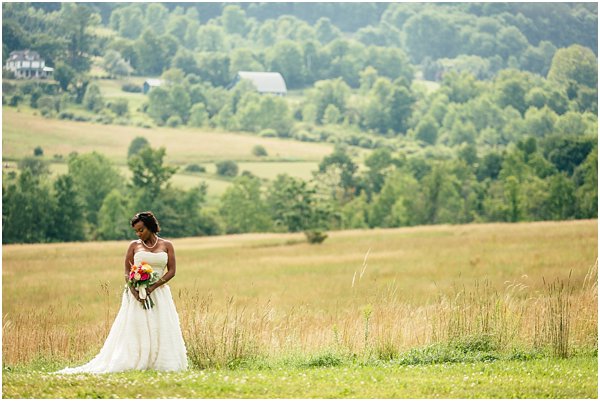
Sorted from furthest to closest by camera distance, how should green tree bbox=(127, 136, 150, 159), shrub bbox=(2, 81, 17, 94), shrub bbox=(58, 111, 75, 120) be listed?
shrub bbox=(58, 111, 75, 120)
shrub bbox=(2, 81, 17, 94)
green tree bbox=(127, 136, 150, 159)

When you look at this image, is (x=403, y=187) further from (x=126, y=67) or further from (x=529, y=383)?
(x=529, y=383)

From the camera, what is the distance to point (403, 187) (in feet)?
340

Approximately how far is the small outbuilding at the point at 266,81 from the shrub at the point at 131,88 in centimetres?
1832

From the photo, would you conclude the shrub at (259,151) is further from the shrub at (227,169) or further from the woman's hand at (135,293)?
the woman's hand at (135,293)

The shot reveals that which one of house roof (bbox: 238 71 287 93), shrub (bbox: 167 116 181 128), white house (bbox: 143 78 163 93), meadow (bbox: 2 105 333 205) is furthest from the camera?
house roof (bbox: 238 71 287 93)

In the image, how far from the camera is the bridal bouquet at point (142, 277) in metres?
13.0

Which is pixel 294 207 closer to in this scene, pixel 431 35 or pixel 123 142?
pixel 123 142

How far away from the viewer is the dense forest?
319 feet

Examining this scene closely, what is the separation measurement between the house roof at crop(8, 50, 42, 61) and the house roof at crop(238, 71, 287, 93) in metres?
39.0

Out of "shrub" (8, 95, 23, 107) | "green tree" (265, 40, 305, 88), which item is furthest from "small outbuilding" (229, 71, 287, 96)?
"shrub" (8, 95, 23, 107)

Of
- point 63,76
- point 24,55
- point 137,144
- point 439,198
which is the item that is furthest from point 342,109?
point 439,198

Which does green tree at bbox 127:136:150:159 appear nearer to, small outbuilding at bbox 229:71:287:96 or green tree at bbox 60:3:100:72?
green tree at bbox 60:3:100:72

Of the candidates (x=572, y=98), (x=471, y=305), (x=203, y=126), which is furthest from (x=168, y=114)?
(x=471, y=305)

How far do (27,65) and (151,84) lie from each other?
2547 centimetres
